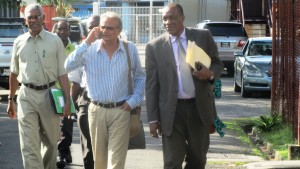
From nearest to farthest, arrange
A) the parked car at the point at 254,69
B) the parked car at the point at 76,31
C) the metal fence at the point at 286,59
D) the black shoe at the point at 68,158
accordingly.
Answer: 1. the black shoe at the point at 68,158
2. the metal fence at the point at 286,59
3. the parked car at the point at 254,69
4. the parked car at the point at 76,31

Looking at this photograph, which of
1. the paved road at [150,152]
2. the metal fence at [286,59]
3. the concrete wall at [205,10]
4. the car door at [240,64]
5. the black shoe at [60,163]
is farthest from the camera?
the concrete wall at [205,10]

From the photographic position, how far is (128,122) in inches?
318

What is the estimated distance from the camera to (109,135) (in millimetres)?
8031

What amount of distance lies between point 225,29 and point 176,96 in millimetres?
23018

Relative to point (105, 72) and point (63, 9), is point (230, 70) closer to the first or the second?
point (63, 9)

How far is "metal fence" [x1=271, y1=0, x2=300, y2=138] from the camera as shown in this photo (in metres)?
13.0

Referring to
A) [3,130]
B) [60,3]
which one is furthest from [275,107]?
[60,3]

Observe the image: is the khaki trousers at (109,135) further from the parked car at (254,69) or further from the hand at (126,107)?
the parked car at (254,69)

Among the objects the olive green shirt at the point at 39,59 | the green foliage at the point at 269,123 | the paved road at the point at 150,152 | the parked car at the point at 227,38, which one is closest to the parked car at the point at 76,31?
the parked car at the point at 227,38

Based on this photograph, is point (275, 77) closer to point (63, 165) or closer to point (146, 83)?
point (63, 165)

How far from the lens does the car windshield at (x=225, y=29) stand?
99.2 ft

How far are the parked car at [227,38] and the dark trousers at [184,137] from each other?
71.0 feet

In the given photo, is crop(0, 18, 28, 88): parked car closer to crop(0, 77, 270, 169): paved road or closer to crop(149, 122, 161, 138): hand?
crop(0, 77, 270, 169): paved road

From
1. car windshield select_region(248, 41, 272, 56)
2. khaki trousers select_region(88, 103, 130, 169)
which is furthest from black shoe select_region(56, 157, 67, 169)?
car windshield select_region(248, 41, 272, 56)
